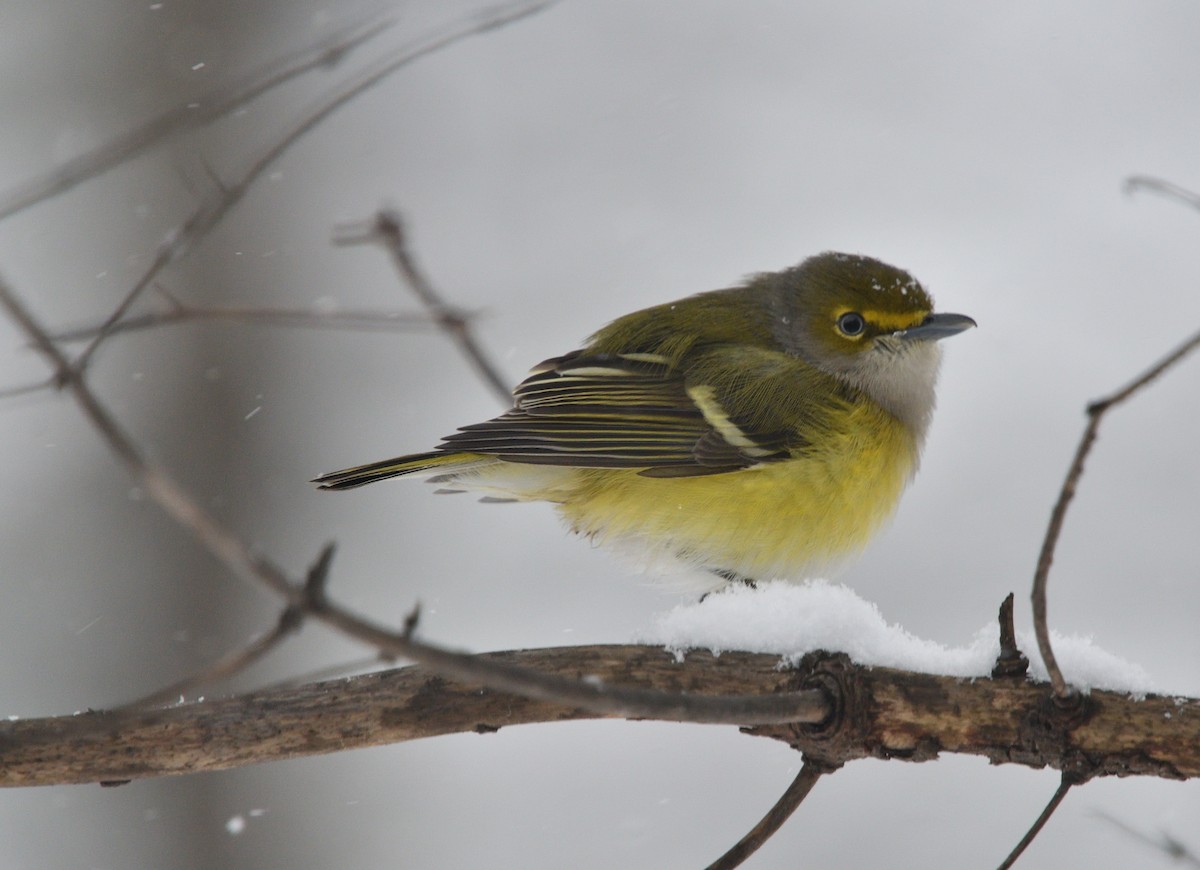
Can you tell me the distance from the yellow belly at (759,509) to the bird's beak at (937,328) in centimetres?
46

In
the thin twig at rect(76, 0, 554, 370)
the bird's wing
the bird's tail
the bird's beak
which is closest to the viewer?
the thin twig at rect(76, 0, 554, 370)

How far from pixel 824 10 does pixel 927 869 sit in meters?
6.76

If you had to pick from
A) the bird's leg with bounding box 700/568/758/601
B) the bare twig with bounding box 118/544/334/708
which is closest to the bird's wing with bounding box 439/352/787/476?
A: the bird's leg with bounding box 700/568/758/601

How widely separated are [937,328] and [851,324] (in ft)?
1.07

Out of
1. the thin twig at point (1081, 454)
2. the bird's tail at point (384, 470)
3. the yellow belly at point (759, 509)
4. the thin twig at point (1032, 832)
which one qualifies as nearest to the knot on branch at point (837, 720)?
the thin twig at point (1032, 832)

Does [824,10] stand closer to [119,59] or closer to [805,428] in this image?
[119,59]

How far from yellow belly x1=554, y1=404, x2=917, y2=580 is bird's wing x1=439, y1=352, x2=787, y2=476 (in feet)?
0.24

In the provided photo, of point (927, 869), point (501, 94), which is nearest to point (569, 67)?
point (501, 94)

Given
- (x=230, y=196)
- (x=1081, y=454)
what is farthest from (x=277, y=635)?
(x=230, y=196)

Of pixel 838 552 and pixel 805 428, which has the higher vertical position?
pixel 805 428

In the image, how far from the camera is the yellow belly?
3.68m

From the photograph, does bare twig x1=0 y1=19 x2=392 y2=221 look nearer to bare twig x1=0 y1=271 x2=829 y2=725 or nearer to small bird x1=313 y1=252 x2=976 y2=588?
bare twig x1=0 y1=271 x2=829 y2=725

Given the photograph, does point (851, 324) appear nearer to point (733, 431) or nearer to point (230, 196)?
point (733, 431)

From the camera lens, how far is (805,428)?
3.85 m
